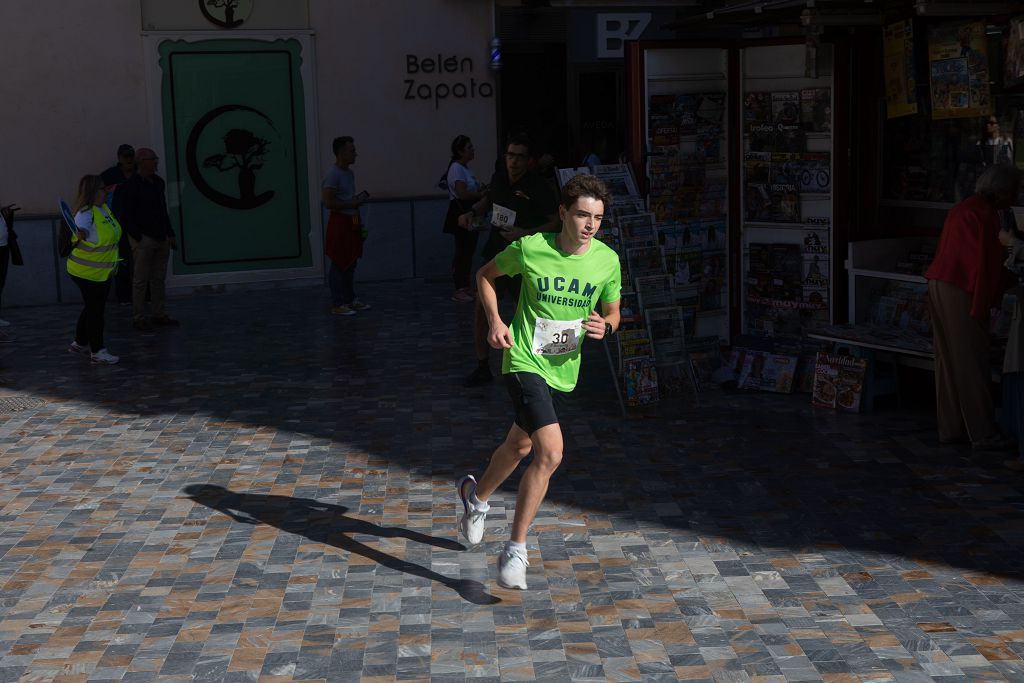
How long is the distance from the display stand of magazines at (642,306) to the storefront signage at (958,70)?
6.92 feet

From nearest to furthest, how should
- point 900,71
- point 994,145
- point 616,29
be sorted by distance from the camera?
point 994,145, point 900,71, point 616,29

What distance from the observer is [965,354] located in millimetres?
8094

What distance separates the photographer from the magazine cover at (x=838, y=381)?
9.13m

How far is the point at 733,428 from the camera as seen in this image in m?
8.81

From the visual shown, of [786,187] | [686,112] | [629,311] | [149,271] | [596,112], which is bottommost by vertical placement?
[629,311]

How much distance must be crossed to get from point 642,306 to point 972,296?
2.31m

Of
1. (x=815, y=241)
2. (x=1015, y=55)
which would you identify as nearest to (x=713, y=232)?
(x=815, y=241)

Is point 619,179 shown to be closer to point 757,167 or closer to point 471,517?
point 757,167

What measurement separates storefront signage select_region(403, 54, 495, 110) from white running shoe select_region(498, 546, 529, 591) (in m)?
11.5

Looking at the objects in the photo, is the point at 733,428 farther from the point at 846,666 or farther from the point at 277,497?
the point at 846,666

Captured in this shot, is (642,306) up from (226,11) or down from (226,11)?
down

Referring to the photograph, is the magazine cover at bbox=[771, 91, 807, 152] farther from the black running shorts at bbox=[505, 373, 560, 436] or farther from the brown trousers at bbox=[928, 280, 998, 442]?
the black running shorts at bbox=[505, 373, 560, 436]

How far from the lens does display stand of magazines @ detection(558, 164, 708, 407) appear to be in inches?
368

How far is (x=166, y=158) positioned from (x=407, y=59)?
315 centimetres
